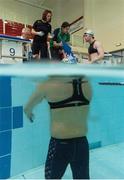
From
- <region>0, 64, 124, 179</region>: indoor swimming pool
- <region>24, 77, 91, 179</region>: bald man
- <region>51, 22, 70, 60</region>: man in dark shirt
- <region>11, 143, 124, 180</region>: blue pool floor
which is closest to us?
<region>24, 77, 91, 179</region>: bald man

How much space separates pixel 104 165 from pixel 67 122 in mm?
900

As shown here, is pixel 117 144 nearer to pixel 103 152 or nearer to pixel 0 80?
pixel 103 152

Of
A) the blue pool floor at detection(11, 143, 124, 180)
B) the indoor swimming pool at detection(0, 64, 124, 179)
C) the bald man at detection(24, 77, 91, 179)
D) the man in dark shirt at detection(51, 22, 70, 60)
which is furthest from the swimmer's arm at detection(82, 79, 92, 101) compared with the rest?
the man in dark shirt at detection(51, 22, 70, 60)

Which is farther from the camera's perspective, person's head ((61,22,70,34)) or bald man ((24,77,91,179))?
person's head ((61,22,70,34))

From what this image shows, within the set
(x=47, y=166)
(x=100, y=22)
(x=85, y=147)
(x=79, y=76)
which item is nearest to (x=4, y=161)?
(x=47, y=166)

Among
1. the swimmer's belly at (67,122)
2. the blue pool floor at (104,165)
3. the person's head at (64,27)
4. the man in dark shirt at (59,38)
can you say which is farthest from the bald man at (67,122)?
the person's head at (64,27)

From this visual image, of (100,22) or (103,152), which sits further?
(100,22)

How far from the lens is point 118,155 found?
7.00 feet

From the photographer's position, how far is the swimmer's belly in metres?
1.10

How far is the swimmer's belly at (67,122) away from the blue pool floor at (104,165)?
20 centimetres

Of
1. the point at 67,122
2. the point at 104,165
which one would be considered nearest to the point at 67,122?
the point at 67,122

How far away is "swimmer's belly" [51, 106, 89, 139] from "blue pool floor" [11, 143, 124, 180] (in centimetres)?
20

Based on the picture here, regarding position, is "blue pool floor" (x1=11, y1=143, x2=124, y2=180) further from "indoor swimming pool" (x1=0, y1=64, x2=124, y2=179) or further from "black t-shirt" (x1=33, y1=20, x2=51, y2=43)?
"black t-shirt" (x1=33, y1=20, x2=51, y2=43)

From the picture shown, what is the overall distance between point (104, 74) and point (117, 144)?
1.16 metres
